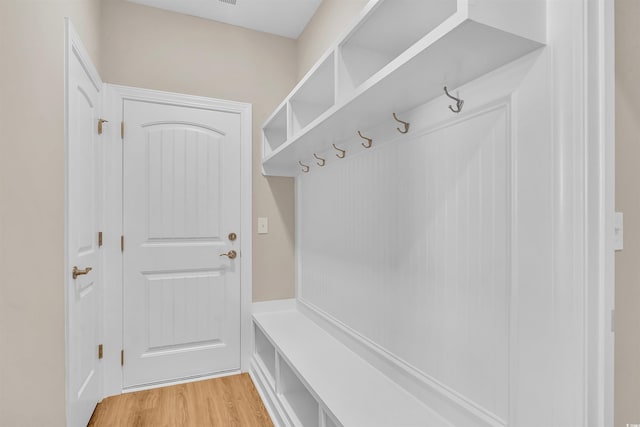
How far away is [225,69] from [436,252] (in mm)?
2114

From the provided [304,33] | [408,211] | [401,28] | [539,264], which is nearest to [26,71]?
[401,28]

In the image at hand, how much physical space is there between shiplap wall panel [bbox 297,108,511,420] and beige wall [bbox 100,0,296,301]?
84 centimetres

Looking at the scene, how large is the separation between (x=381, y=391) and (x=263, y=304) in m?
1.40

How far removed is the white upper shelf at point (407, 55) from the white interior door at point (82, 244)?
1074mm

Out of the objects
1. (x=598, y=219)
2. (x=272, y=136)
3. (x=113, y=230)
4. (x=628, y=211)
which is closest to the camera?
(x=598, y=219)

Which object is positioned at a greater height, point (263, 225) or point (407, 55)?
point (407, 55)

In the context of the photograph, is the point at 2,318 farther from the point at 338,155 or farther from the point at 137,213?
the point at 338,155

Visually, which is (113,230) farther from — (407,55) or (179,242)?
(407,55)

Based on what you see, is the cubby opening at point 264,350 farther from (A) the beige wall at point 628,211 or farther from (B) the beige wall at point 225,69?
(A) the beige wall at point 628,211

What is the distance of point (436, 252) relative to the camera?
1.20 metres

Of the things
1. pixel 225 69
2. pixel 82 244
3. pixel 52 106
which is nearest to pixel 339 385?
pixel 82 244

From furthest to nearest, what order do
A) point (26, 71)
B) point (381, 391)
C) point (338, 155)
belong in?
point (338, 155) < point (381, 391) < point (26, 71)

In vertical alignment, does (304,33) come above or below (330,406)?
above

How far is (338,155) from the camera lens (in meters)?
1.86
